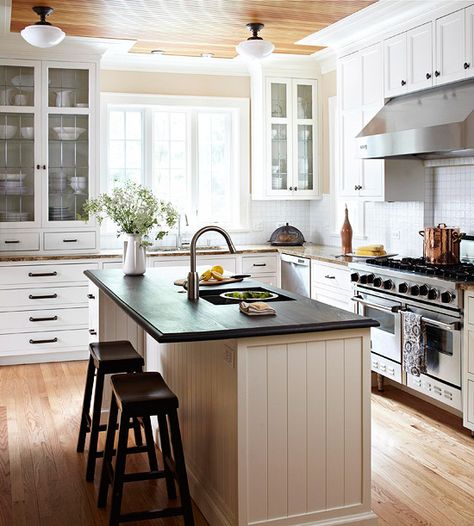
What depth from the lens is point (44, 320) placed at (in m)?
6.13

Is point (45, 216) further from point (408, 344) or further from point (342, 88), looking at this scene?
point (408, 344)

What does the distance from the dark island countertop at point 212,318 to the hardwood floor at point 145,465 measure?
90 centimetres

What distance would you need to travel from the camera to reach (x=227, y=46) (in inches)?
246

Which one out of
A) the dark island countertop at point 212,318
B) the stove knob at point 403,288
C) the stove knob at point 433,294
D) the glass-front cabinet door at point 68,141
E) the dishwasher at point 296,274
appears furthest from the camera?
the glass-front cabinet door at point 68,141

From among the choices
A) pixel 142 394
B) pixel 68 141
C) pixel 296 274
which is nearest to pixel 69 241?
pixel 68 141

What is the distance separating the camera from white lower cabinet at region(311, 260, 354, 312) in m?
5.48

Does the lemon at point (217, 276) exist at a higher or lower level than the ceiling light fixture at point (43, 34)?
lower

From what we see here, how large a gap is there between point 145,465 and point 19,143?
3.47 m

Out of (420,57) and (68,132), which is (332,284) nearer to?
(420,57)

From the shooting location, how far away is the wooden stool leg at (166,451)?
3.11 m

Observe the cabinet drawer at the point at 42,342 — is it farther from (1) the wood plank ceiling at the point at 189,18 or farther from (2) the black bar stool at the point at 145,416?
(2) the black bar stool at the point at 145,416

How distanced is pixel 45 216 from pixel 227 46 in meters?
2.14

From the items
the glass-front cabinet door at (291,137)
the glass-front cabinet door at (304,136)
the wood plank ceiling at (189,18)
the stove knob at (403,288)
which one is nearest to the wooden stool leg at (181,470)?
the stove knob at (403,288)

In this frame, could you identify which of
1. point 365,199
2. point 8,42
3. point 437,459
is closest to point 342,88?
point 365,199
